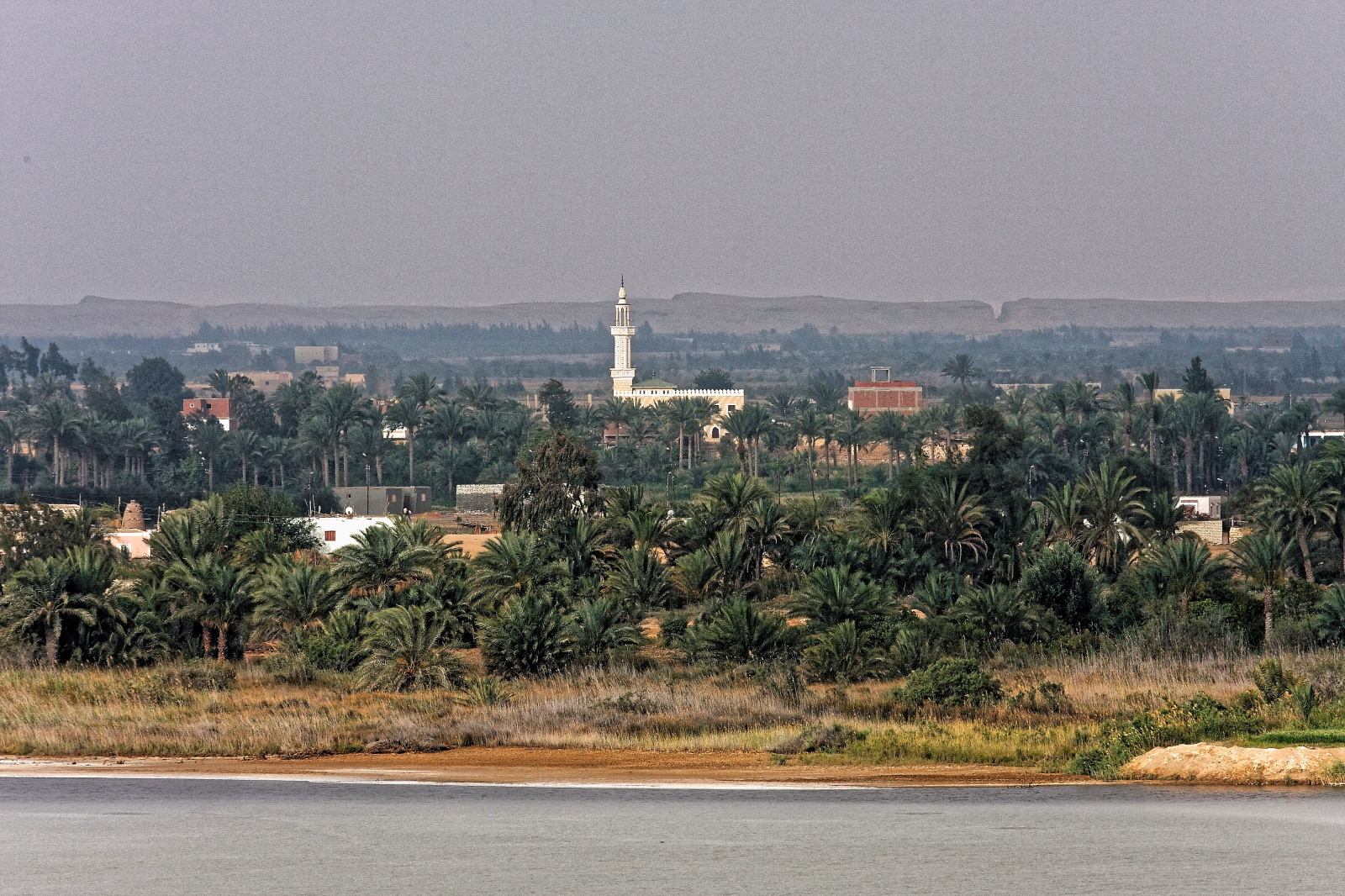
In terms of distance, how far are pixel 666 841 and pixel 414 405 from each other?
10403 cm

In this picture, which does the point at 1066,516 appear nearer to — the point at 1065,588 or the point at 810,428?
the point at 1065,588

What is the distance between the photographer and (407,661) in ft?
108

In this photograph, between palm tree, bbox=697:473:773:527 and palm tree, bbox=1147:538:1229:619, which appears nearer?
palm tree, bbox=1147:538:1229:619

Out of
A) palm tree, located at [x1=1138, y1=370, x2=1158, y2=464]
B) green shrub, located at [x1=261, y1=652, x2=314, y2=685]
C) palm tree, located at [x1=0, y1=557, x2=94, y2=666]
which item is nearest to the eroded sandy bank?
green shrub, located at [x1=261, y1=652, x2=314, y2=685]

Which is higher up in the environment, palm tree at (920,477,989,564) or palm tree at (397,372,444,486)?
palm tree at (397,372,444,486)

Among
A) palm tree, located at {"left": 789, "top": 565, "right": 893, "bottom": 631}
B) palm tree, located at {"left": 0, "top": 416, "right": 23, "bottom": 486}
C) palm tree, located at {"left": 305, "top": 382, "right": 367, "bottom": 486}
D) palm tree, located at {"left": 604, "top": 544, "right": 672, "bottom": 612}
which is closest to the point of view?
palm tree, located at {"left": 789, "top": 565, "right": 893, "bottom": 631}

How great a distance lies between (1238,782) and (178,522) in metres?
33.1

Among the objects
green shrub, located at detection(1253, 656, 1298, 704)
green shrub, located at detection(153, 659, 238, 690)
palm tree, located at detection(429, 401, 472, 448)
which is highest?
palm tree, located at detection(429, 401, 472, 448)

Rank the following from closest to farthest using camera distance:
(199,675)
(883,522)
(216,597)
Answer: (199,675)
(216,597)
(883,522)

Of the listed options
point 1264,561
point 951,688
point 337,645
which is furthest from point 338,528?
point 951,688

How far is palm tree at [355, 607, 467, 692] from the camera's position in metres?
32.3

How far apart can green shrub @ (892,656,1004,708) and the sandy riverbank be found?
18.1 ft

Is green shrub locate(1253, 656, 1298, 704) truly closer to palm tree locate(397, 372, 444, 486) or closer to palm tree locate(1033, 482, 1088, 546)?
palm tree locate(1033, 482, 1088, 546)

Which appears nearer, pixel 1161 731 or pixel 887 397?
pixel 1161 731
